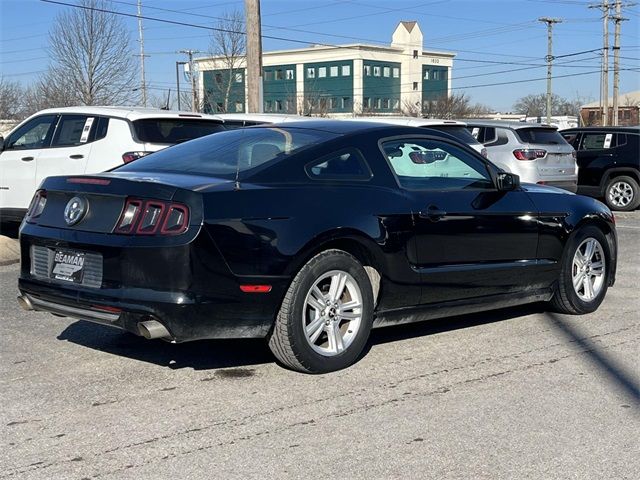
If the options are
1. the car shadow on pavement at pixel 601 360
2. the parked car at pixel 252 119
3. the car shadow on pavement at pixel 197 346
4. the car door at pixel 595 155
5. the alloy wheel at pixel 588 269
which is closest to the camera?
the car shadow on pavement at pixel 601 360

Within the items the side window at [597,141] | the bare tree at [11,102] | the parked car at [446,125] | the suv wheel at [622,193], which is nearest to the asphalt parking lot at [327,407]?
the parked car at [446,125]

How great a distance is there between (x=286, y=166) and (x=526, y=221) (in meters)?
2.20

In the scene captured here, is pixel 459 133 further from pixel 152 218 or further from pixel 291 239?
pixel 152 218

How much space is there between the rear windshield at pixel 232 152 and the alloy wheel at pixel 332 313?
0.85 metres

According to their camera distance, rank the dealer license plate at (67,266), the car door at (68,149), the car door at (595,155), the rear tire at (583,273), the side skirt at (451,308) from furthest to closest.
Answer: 1. the car door at (595,155)
2. the car door at (68,149)
3. the rear tire at (583,273)
4. the side skirt at (451,308)
5. the dealer license plate at (67,266)

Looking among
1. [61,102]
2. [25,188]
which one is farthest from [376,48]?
[25,188]

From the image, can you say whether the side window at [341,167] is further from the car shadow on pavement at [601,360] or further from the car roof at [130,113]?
the car roof at [130,113]

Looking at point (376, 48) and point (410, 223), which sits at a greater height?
point (376, 48)

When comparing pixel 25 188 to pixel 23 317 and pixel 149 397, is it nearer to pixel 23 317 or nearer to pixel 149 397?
pixel 23 317

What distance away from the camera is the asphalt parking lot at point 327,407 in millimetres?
3734

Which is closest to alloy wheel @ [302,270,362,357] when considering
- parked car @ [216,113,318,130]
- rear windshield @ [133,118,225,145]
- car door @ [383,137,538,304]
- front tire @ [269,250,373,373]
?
front tire @ [269,250,373,373]

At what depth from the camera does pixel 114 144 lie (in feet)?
31.2

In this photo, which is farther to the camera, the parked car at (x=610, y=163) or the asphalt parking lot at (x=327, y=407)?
the parked car at (x=610, y=163)

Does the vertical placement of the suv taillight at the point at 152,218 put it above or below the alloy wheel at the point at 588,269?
above
